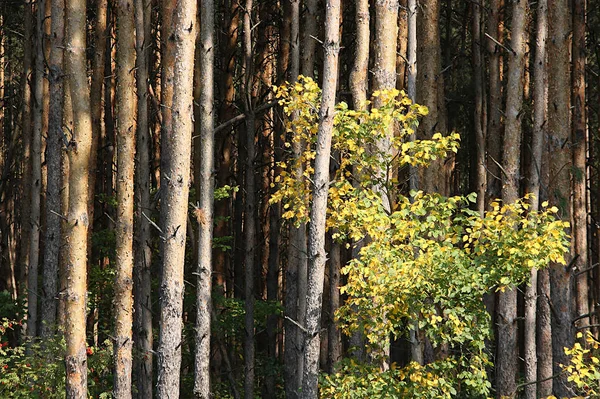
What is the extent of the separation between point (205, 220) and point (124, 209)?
51.9 inches

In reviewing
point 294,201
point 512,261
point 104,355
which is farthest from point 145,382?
point 512,261

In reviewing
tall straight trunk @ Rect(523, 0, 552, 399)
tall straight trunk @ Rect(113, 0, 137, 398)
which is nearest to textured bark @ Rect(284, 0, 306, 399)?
tall straight trunk @ Rect(113, 0, 137, 398)

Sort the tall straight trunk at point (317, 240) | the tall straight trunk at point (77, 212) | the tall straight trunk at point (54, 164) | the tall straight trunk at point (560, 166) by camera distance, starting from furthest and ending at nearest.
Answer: the tall straight trunk at point (54, 164) → the tall straight trunk at point (560, 166) → the tall straight trunk at point (77, 212) → the tall straight trunk at point (317, 240)

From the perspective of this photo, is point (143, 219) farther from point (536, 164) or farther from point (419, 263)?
point (419, 263)

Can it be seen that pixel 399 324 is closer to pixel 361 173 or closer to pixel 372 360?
pixel 372 360

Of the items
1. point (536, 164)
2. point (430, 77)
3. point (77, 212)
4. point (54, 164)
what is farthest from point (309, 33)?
point (77, 212)

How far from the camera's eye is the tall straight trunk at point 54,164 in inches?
530

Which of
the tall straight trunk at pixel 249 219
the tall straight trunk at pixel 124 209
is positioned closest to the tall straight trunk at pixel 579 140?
the tall straight trunk at pixel 249 219

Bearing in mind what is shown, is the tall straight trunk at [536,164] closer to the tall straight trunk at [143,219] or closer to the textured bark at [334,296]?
the textured bark at [334,296]

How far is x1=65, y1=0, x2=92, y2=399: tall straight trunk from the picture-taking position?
1082 centimetres

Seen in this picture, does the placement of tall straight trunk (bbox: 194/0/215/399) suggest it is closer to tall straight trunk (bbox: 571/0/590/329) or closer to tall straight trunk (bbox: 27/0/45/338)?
tall straight trunk (bbox: 27/0/45/338)

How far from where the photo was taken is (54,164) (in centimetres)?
1441

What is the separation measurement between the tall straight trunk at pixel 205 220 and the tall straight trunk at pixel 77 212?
2.40m

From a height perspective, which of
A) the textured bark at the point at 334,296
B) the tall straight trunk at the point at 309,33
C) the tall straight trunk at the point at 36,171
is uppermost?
the tall straight trunk at the point at 309,33
